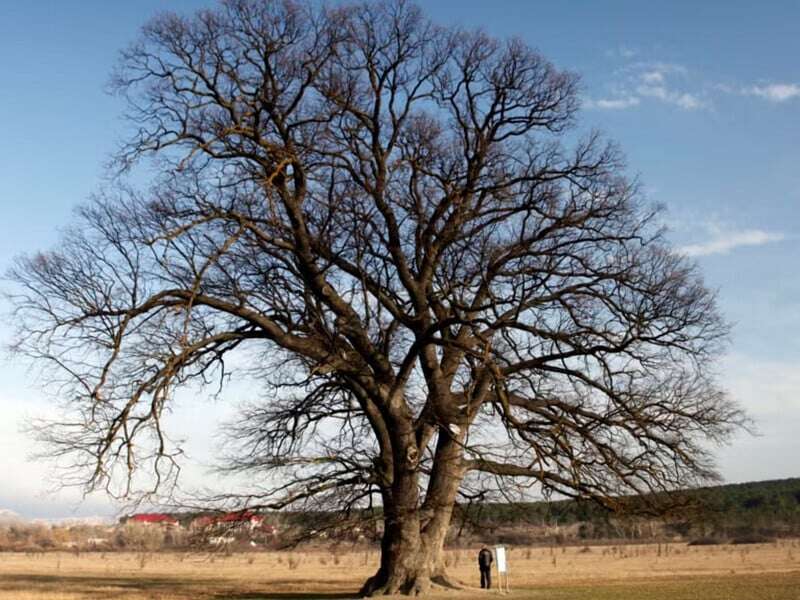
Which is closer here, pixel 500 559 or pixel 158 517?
pixel 158 517

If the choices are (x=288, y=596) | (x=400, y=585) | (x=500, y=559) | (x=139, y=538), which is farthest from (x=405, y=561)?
(x=139, y=538)

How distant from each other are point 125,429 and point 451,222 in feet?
31.1

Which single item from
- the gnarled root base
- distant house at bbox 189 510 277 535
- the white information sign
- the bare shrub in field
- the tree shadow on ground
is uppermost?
the bare shrub in field

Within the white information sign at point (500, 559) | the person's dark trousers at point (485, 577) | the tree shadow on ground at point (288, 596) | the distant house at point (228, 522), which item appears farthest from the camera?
the person's dark trousers at point (485, 577)

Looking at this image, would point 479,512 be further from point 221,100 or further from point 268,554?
point 268,554

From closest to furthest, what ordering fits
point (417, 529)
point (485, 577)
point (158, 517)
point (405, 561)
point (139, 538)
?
1. point (405, 561)
2. point (417, 529)
3. point (158, 517)
4. point (485, 577)
5. point (139, 538)

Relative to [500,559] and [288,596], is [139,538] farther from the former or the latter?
[500,559]

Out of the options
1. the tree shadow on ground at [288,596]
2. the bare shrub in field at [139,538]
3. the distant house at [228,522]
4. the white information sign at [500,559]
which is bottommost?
the tree shadow on ground at [288,596]

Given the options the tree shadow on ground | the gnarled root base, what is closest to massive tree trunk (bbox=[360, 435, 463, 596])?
the gnarled root base

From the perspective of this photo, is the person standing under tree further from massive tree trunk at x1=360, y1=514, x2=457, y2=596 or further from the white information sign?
massive tree trunk at x1=360, y1=514, x2=457, y2=596

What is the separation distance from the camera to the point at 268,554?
255 feet

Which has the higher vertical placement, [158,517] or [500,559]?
[158,517]

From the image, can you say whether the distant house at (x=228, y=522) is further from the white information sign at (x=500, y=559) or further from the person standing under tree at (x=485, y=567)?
the person standing under tree at (x=485, y=567)

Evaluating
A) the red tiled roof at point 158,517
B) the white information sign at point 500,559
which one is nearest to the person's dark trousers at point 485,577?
the white information sign at point 500,559
